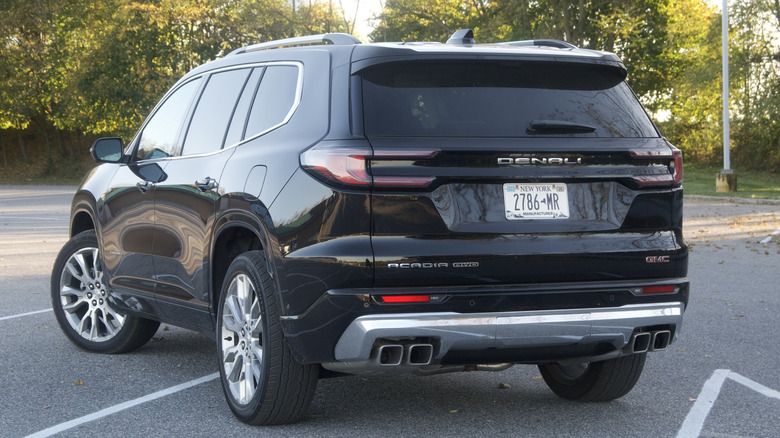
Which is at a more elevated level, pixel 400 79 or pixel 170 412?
pixel 400 79

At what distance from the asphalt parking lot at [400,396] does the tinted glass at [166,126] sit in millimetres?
1379

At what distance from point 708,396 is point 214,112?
3.18 m

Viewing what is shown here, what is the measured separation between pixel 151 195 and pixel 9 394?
54.3 inches

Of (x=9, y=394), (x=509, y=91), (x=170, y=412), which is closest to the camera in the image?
(x=509, y=91)

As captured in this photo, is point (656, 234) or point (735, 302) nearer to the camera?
point (656, 234)

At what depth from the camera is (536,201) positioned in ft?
14.4

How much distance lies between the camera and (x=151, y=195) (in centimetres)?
597

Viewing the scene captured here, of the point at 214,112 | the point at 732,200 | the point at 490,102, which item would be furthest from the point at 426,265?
the point at 732,200

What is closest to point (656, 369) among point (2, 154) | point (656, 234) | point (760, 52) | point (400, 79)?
point (656, 234)

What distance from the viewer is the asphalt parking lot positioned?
4.85 meters

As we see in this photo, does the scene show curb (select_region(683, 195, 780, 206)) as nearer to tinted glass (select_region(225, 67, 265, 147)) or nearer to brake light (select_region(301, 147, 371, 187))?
tinted glass (select_region(225, 67, 265, 147))

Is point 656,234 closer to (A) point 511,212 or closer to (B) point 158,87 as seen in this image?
(A) point 511,212

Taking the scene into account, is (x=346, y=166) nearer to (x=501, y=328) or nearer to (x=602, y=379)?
(x=501, y=328)

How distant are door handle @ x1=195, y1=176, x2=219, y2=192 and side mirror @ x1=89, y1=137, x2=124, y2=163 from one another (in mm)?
1280
